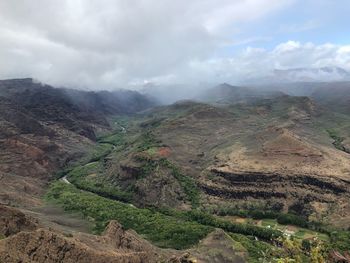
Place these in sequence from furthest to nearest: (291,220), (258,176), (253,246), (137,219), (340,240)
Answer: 1. (258,176)
2. (291,220)
3. (137,219)
4. (340,240)
5. (253,246)

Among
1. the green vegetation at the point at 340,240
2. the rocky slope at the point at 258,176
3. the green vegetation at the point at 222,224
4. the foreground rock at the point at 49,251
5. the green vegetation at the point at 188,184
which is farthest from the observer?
the green vegetation at the point at 188,184

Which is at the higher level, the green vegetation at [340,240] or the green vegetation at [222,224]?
the green vegetation at [340,240]

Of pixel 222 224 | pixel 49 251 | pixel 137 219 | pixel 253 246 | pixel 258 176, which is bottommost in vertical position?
pixel 222 224

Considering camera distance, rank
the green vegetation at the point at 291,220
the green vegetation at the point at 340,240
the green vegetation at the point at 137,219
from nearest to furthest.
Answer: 1. the green vegetation at the point at 340,240
2. the green vegetation at the point at 137,219
3. the green vegetation at the point at 291,220

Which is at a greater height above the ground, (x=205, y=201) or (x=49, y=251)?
(x=49, y=251)

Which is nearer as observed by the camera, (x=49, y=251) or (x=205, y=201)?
(x=49, y=251)

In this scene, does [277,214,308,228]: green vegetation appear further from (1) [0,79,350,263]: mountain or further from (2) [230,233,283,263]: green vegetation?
(2) [230,233,283,263]: green vegetation

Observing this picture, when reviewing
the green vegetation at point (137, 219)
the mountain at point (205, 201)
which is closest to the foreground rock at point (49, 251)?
the mountain at point (205, 201)

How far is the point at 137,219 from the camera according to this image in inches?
5320

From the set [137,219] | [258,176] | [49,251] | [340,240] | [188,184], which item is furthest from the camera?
[188,184]

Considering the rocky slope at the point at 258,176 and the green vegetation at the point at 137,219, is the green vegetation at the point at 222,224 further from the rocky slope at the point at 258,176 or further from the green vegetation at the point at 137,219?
the rocky slope at the point at 258,176

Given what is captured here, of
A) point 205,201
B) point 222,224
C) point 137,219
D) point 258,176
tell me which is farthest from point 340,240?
point 137,219

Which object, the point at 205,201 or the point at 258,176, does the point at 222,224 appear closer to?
the point at 205,201

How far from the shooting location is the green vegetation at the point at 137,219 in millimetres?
116500
